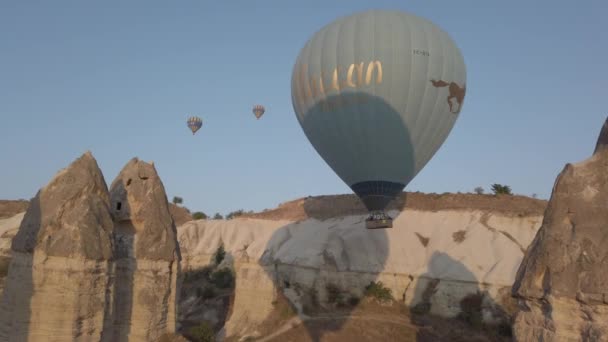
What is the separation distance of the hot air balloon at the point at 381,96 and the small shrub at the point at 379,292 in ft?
22.7

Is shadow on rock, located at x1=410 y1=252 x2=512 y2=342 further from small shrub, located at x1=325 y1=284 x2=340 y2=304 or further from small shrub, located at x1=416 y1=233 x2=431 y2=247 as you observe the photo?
small shrub, located at x1=325 y1=284 x2=340 y2=304

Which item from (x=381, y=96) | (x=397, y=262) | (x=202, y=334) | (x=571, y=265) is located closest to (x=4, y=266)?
(x=202, y=334)

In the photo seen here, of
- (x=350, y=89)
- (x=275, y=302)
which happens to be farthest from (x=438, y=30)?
(x=275, y=302)

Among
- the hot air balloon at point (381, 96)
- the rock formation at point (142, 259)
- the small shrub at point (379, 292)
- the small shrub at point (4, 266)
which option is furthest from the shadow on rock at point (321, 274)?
the small shrub at point (4, 266)

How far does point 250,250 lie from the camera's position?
44.9m

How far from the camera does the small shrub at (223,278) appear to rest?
41.0 meters

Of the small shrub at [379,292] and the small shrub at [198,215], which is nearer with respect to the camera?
the small shrub at [379,292]

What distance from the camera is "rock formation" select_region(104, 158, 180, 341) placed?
16.9m

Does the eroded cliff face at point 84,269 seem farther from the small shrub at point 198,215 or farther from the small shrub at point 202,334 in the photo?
the small shrub at point 198,215

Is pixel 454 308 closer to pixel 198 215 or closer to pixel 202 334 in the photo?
pixel 202 334

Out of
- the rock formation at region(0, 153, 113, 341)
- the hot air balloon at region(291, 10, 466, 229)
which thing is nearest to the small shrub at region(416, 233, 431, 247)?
the hot air balloon at region(291, 10, 466, 229)

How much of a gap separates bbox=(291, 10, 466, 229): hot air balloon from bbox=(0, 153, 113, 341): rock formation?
16822 millimetres

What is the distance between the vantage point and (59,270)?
13703 millimetres

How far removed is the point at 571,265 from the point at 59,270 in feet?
40.3
